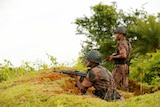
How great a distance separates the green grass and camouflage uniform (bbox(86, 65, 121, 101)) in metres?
0.55

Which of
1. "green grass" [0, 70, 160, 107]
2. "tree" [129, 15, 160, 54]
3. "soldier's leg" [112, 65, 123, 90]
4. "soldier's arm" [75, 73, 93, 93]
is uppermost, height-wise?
"tree" [129, 15, 160, 54]

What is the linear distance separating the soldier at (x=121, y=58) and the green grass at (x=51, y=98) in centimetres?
181

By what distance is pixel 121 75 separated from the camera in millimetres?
13500

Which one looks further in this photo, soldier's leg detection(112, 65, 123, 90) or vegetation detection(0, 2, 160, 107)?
soldier's leg detection(112, 65, 123, 90)

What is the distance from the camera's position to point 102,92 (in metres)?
10.7

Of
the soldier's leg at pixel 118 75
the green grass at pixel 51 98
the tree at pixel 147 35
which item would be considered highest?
the tree at pixel 147 35

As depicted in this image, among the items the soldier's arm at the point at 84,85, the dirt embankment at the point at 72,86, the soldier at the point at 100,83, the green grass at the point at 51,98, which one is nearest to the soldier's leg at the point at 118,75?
the dirt embankment at the point at 72,86

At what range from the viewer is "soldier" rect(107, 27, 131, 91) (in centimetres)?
1309

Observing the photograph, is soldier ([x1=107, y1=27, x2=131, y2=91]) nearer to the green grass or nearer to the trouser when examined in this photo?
the green grass

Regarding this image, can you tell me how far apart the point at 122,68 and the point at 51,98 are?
13.6 ft

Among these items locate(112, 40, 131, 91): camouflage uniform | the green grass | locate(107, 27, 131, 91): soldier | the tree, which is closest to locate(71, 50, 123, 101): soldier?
the green grass

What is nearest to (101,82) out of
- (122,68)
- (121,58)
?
(121,58)

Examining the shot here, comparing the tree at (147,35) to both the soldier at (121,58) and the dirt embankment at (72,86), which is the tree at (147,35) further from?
the soldier at (121,58)

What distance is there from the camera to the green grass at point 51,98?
28.4 ft
